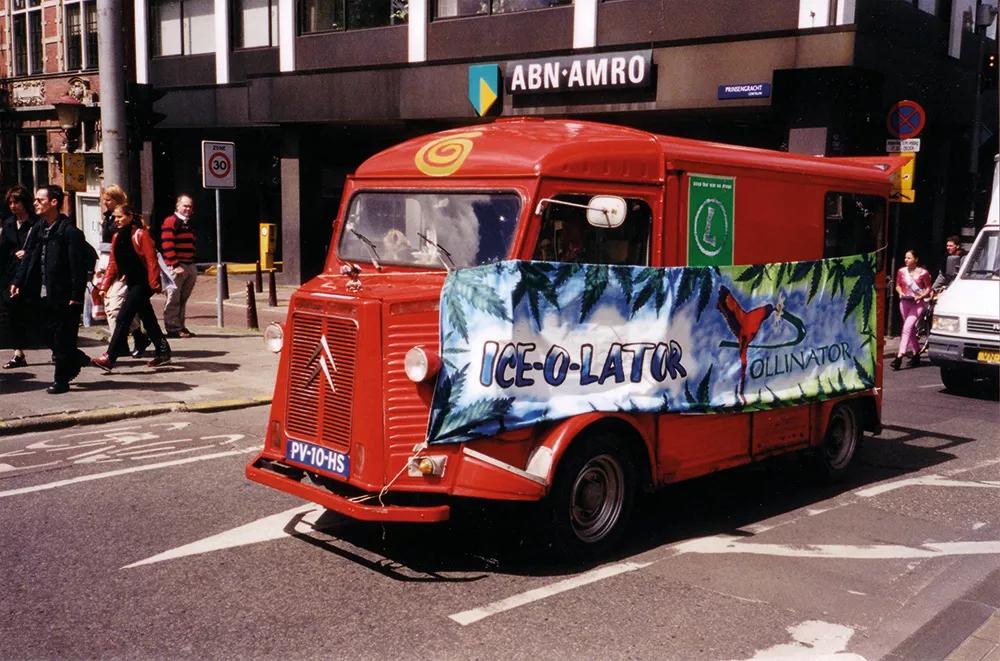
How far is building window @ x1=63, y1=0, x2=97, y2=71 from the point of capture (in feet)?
93.8

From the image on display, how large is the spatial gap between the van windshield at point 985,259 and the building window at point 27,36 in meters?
27.7

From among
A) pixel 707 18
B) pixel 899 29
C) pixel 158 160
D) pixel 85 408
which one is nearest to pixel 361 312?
pixel 85 408

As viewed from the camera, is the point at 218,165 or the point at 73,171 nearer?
the point at 218,165

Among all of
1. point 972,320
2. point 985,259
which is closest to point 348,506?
point 972,320

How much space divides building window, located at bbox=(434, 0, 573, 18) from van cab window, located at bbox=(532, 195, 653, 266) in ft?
44.0

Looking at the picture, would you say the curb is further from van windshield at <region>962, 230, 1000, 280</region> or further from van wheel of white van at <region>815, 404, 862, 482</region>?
van windshield at <region>962, 230, 1000, 280</region>

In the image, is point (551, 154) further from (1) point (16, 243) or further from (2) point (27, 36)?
(2) point (27, 36)

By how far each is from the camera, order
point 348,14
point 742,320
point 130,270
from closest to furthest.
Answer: point 742,320
point 130,270
point 348,14

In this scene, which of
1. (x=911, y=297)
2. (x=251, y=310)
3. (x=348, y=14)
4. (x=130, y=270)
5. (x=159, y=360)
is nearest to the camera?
(x=130, y=270)

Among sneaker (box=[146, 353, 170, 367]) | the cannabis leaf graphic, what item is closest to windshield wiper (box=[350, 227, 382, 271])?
the cannabis leaf graphic

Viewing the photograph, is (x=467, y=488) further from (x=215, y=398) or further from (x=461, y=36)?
(x=461, y=36)

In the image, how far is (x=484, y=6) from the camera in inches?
775

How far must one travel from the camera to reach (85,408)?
373 inches

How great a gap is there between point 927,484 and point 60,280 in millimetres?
8214
